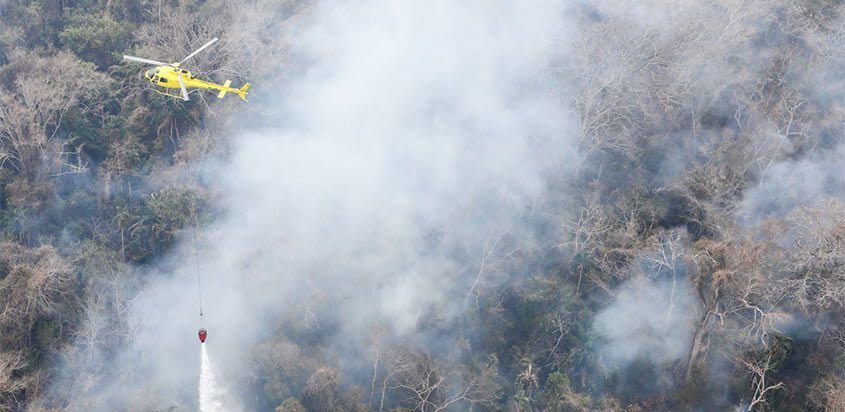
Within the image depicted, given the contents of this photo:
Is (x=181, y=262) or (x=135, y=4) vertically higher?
(x=135, y=4)

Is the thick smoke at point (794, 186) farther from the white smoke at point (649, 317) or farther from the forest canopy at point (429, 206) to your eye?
the white smoke at point (649, 317)

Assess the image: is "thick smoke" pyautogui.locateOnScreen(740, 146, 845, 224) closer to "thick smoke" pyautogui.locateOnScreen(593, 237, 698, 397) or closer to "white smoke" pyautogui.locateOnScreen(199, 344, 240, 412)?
"thick smoke" pyautogui.locateOnScreen(593, 237, 698, 397)

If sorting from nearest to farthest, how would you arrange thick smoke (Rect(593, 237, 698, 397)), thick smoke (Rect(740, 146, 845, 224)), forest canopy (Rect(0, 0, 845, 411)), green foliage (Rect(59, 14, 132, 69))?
forest canopy (Rect(0, 0, 845, 411)) < thick smoke (Rect(593, 237, 698, 397)) < thick smoke (Rect(740, 146, 845, 224)) < green foliage (Rect(59, 14, 132, 69))

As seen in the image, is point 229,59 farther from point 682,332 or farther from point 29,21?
point 682,332

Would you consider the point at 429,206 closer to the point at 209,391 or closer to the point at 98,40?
the point at 209,391

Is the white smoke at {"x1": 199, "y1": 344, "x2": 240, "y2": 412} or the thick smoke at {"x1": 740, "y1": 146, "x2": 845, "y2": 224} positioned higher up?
the thick smoke at {"x1": 740, "y1": 146, "x2": 845, "y2": 224}

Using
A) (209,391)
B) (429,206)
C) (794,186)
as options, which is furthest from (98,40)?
(794,186)

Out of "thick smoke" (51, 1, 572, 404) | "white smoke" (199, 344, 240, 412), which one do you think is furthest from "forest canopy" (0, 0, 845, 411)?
"white smoke" (199, 344, 240, 412)

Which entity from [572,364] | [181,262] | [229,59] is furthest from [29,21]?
[572,364]

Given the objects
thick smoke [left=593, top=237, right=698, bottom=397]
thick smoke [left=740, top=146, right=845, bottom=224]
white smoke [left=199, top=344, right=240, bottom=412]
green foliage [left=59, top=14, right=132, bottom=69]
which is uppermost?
thick smoke [left=740, top=146, right=845, bottom=224]
